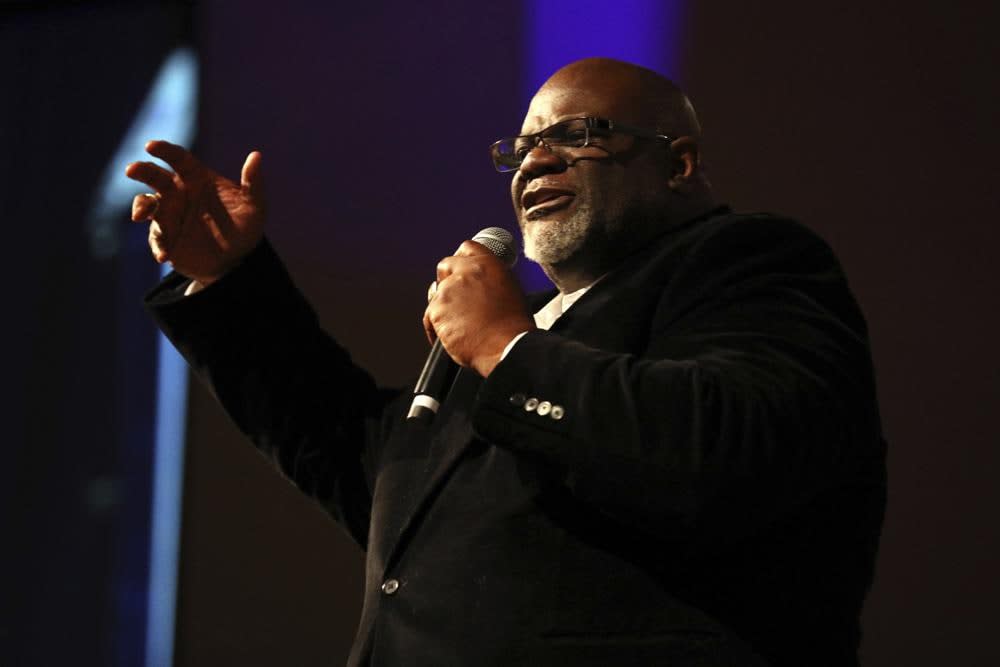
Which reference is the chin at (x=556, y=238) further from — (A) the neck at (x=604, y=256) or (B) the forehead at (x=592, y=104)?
(B) the forehead at (x=592, y=104)

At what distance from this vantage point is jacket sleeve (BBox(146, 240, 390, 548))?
1689 millimetres

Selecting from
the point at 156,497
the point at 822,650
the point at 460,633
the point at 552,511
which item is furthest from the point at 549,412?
the point at 156,497

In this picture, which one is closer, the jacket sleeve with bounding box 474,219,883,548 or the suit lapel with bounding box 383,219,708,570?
the jacket sleeve with bounding box 474,219,883,548

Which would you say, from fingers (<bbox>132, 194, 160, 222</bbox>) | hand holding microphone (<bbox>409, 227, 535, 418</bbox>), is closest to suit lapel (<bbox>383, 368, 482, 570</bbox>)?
hand holding microphone (<bbox>409, 227, 535, 418</bbox>)

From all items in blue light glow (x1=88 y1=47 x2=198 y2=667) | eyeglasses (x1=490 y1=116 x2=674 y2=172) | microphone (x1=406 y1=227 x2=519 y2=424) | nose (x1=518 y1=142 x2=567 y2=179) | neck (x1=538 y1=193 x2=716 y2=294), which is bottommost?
blue light glow (x1=88 y1=47 x2=198 y2=667)

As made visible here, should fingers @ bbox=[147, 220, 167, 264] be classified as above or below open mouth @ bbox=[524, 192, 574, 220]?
below

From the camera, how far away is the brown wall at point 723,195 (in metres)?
2.02

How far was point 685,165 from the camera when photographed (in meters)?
1.68

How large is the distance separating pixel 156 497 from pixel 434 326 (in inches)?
63.8

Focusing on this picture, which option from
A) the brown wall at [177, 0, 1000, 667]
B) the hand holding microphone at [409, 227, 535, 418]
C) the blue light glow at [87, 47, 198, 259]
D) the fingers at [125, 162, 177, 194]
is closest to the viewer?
the hand holding microphone at [409, 227, 535, 418]

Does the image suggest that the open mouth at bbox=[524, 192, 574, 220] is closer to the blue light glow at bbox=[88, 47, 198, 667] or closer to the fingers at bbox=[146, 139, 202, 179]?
the fingers at bbox=[146, 139, 202, 179]

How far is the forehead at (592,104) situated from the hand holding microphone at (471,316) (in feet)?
1.32

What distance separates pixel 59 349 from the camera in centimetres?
280

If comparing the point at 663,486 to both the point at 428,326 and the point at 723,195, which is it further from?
the point at 723,195
